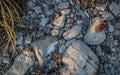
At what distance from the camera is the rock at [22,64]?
7.98 feet

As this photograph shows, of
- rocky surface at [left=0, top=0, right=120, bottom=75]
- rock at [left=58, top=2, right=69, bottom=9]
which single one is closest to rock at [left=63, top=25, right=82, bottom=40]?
rocky surface at [left=0, top=0, right=120, bottom=75]

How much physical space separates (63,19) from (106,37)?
15.2 inches

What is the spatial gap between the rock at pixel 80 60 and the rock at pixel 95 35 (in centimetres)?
7

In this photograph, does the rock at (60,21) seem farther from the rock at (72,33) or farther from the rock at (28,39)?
the rock at (28,39)

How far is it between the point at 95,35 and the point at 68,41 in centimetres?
22

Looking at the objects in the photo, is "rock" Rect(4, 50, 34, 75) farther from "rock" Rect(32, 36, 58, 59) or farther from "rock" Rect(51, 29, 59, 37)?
"rock" Rect(51, 29, 59, 37)

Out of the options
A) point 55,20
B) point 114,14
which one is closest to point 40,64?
point 55,20

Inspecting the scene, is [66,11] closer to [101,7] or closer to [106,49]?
[101,7]

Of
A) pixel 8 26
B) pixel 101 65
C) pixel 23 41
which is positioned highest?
pixel 8 26

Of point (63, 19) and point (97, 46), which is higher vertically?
point (63, 19)

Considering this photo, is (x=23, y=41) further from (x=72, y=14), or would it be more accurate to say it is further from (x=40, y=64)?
(x=72, y=14)

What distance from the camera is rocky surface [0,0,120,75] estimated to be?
2.38m

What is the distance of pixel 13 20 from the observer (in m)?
2.53

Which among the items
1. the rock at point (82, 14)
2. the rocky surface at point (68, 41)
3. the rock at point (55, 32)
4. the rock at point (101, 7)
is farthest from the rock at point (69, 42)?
the rock at point (101, 7)
